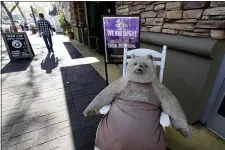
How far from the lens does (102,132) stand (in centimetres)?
130

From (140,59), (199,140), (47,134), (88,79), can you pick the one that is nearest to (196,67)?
(140,59)

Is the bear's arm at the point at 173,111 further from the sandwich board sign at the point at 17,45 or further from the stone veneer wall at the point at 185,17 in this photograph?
the sandwich board sign at the point at 17,45

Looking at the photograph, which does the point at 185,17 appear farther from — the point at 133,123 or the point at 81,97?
the point at 81,97

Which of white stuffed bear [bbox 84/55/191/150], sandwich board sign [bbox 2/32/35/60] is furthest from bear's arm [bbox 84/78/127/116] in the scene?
sandwich board sign [bbox 2/32/35/60]

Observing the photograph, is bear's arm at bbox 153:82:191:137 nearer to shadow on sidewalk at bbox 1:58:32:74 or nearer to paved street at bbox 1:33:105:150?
paved street at bbox 1:33:105:150

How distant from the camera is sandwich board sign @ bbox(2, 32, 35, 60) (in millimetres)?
4785

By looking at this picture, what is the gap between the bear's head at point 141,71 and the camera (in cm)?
134

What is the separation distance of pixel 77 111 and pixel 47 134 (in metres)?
0.57

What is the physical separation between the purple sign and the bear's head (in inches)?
35.2

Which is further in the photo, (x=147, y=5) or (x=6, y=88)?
(x=6, y=88)

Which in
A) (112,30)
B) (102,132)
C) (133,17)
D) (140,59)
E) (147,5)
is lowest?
(102,132)

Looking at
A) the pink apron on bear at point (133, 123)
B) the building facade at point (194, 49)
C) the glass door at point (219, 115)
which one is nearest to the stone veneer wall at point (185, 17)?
the building facade at point (194, 49)

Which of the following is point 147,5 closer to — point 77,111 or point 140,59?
point 140,59

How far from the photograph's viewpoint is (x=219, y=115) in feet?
5.88
